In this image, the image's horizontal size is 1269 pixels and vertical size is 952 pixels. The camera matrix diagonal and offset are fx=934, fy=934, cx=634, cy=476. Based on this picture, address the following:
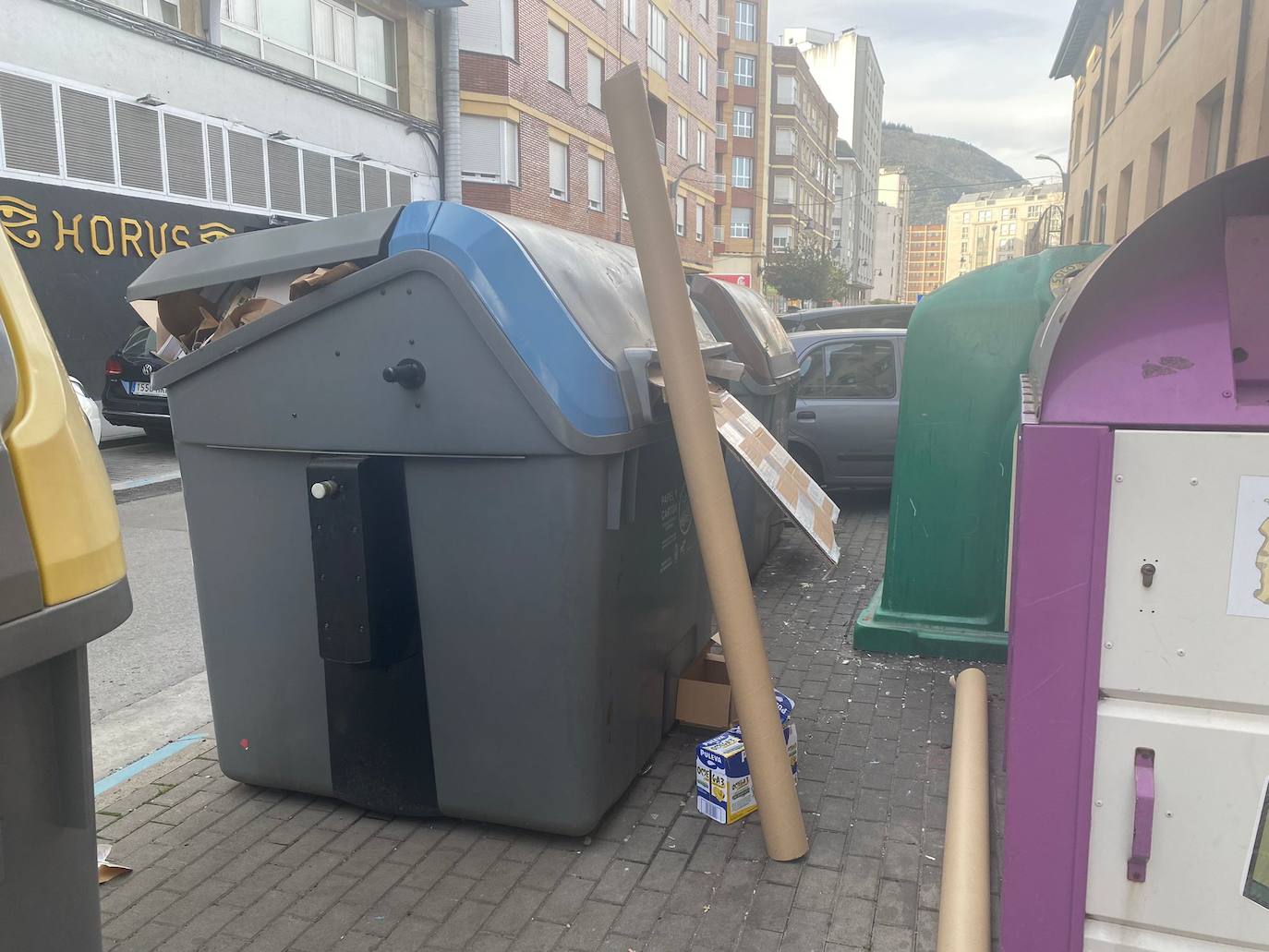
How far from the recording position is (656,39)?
110 feet

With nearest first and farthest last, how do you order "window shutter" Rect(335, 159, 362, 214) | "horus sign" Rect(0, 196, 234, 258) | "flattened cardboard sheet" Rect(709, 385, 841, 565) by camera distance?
1. "flattened cardboard sheet" Rect(709, 385, 841, 565)
2. "horus sign" Rect(0, 196, 234, 258)
3. "window shutter" Rect(335, 159, 362, 214)

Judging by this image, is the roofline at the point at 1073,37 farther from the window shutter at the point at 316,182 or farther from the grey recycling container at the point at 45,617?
the grey recycling container at the point at 45,617

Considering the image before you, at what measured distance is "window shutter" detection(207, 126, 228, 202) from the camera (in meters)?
16.3

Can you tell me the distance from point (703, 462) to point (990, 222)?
17690cm

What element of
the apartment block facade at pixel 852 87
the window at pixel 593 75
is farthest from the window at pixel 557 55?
the apartment block facade at pixel 852 87

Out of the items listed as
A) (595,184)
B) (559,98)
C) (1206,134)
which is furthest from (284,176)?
(1206,134)

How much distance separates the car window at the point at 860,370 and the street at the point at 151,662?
523 centimetres

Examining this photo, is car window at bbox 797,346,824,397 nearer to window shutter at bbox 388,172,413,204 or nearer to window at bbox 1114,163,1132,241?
window at bbox 1114,163,1132,241

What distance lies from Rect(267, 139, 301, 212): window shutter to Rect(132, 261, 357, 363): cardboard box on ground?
16.1 metres

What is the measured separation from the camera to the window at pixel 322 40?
16906 mm

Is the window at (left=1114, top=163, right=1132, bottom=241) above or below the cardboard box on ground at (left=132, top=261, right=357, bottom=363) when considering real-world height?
above

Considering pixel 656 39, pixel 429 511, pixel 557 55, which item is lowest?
pixel 429 511

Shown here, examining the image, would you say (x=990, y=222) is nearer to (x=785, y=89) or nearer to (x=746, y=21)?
(x=785, y=89)

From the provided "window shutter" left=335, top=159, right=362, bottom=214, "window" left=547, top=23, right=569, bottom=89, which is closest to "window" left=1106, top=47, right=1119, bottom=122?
"window" left=547, top=23, right=569, bottom=89
